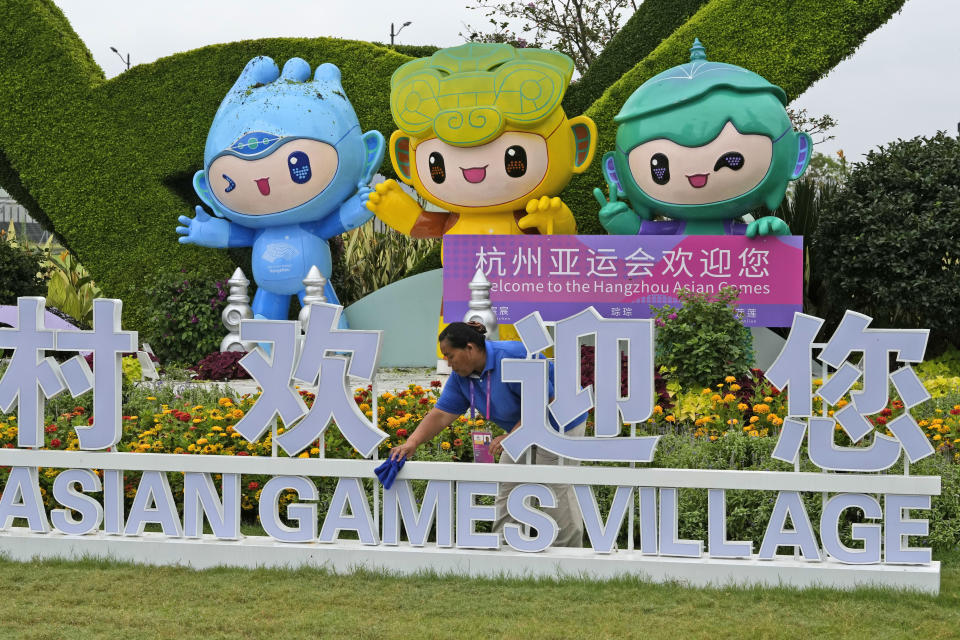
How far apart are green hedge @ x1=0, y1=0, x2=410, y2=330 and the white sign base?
6620mm

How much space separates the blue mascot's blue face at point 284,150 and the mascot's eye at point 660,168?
263 cm

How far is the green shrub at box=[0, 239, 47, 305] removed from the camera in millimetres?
10422

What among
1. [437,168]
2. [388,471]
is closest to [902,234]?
[437,168]

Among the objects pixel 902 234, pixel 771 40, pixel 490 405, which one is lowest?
pixel 490 405

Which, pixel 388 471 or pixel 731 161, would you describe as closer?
pixel 388 471

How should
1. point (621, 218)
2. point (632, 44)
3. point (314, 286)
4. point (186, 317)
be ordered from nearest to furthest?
point (621, 218), point (314, 286), point (186, 317), point (632, 44)

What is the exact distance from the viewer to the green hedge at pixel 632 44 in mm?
10016

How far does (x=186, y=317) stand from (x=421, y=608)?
21.6 ft

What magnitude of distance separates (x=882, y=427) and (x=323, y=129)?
5.41 meters

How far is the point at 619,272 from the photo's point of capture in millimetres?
8117

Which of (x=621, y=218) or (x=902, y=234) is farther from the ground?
(x=621, y=218)

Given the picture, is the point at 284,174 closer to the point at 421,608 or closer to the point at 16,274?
the point at 16,274

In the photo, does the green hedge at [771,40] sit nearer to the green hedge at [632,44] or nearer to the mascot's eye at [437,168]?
the green hedge at [632,44]

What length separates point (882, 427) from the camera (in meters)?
5.13
